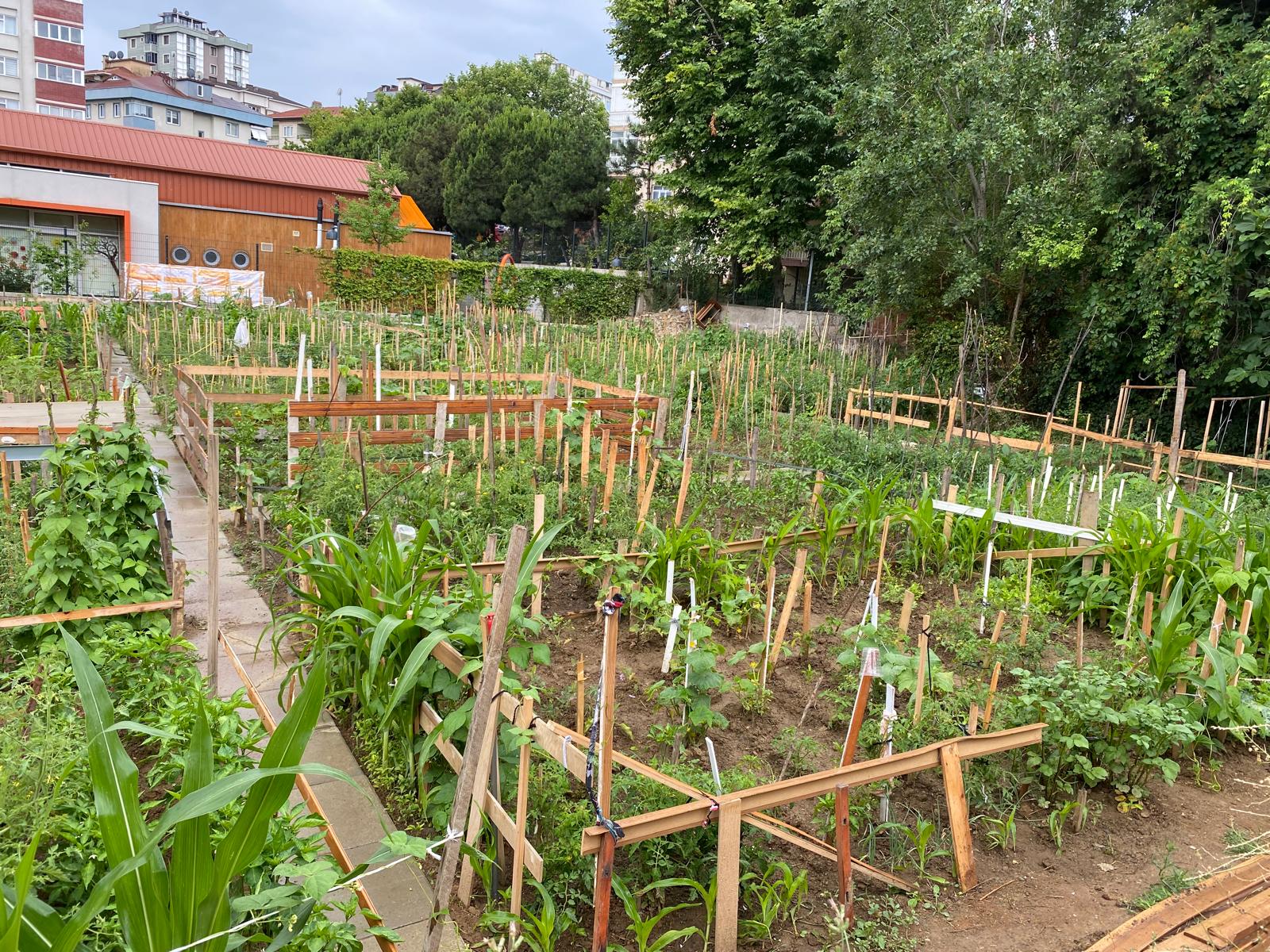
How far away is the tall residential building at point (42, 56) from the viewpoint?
133 ft

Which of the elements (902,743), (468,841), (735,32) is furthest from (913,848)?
(735,32)

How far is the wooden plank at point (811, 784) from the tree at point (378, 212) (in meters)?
25.6

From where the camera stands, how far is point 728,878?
8.23 ft

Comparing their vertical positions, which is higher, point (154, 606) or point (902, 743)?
point (154, 606)

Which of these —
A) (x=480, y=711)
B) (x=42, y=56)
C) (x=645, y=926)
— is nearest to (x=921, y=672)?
(x=645, y=926)

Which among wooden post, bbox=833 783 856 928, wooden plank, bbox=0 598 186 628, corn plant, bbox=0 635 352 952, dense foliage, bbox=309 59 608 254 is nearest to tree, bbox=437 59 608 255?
dense foliage, bbox=309 59 608 254

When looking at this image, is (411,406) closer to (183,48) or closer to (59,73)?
(59,73)

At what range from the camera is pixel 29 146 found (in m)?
25.1

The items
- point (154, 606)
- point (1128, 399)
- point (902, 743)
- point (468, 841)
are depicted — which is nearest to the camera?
point (468, 841)

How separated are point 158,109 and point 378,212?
1469 inches

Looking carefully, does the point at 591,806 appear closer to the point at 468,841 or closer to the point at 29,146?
the point at 468,841

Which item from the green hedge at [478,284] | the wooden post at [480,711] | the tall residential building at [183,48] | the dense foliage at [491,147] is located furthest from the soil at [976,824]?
the tall residential building at [183,48]

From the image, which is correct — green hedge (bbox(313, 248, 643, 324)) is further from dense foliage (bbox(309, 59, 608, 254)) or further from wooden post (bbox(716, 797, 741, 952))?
wooden post (bbox(716, 797, 741, 952))

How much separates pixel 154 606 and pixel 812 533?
355 cm
